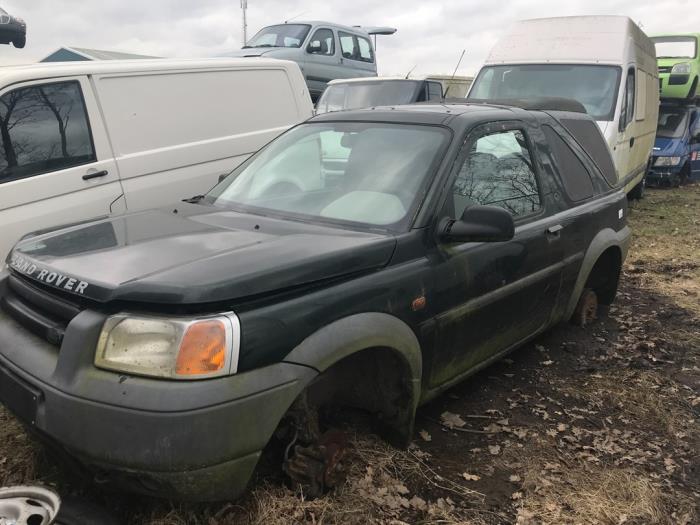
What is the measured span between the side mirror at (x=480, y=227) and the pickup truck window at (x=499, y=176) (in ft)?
0.73

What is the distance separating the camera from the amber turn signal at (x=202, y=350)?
2066 millimetres

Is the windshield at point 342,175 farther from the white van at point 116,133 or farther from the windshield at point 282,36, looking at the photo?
the windshield at point 282,36

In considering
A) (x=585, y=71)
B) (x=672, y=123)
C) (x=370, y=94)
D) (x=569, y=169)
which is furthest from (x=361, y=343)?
(x=672, y=123)

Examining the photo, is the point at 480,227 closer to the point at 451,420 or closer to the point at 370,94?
the point at 451,420

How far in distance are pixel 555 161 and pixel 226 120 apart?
3.06 m

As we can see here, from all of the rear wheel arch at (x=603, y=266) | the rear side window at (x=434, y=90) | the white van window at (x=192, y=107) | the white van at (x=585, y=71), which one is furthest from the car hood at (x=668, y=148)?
the white van window at (x=192, y=107)

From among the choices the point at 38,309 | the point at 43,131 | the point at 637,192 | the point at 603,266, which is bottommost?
the point at 637,192

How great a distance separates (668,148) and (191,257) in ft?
43.6

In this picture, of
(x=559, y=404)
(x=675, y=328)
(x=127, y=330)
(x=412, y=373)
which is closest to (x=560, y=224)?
(x=559, y=404)

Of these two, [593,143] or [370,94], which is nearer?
[593,143]

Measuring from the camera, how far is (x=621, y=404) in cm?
382

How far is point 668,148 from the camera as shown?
516 inches

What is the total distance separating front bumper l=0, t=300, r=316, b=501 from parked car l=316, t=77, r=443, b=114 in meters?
8.54

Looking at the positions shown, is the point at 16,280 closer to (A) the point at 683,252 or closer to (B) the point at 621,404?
(B) the point at 621,404
